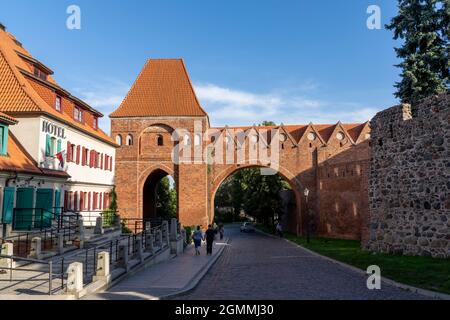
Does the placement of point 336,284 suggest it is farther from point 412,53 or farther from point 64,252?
point 412,53

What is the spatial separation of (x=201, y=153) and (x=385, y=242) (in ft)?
74.6

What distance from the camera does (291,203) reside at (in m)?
45.9

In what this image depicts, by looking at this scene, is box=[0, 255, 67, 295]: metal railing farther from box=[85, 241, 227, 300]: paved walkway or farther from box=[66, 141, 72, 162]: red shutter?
box=[66, 141, 72, 162]: red shutter

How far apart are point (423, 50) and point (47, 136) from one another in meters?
19.4

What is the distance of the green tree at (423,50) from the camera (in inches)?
845

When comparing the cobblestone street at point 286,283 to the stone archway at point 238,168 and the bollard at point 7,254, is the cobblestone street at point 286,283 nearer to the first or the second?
the bollard at point 7,254

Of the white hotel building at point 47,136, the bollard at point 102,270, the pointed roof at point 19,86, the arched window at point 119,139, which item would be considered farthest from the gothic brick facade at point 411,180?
the arched window at point 119,139

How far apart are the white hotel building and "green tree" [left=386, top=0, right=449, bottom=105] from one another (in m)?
17.9

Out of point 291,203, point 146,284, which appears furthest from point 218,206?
point 146,284

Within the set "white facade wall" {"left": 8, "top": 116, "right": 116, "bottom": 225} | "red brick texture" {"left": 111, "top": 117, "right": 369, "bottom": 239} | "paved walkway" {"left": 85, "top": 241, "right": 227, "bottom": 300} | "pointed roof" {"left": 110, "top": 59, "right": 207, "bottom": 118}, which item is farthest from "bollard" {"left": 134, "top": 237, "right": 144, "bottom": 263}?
"pointed roof" {"left": 110, "top": 59, "right": 207, "bottom": 118}

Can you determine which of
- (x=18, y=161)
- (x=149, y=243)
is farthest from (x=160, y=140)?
(x=149, y=243)

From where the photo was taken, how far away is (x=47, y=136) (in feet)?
67.2

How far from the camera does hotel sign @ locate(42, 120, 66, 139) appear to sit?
20.2 meters

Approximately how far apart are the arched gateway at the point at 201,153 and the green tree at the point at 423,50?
14.6 m
